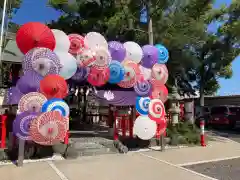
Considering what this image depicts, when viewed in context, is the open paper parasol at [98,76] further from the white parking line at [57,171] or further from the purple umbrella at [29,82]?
the white parking line at [57,171]

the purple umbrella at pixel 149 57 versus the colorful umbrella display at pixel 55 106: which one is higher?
the purple umbrella at pixel 149 57

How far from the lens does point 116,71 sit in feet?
30.3

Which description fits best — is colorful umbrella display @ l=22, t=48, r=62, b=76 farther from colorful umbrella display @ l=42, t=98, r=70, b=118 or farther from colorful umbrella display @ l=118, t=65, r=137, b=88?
colorful umbrella display @ l=118, t=65, r=137, b=88

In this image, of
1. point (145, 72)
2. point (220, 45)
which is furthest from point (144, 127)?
point (220, 45)

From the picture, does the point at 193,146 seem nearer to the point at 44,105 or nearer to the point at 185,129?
Result: the point at 185,129

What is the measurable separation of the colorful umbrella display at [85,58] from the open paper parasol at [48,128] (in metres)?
1.96

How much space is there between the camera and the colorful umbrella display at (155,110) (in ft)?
31.2

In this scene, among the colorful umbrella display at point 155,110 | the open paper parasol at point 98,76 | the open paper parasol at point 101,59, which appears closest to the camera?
the open paper parasol at point 101,59

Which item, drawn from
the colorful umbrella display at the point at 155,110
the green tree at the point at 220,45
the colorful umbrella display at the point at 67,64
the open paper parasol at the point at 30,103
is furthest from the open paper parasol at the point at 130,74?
the green tree at the point at 220,45

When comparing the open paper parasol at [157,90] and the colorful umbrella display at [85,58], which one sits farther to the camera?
the open paper parasol at [157,90]

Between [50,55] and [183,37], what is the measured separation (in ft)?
36.5

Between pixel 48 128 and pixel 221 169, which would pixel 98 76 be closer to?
pixel 48 128

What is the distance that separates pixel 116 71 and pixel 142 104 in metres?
1.48

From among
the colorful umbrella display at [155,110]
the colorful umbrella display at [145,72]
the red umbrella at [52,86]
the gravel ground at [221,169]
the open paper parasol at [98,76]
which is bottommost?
the gravel ground at [221,169]
